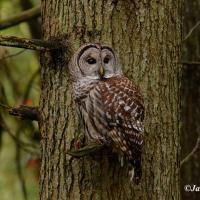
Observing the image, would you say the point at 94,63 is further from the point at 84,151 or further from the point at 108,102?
the point at 84,151

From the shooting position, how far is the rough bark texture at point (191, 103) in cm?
536

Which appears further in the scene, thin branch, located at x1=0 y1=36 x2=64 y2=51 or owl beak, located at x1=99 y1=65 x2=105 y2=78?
owl beak, located at x1=99 y1=65 x2=105 y2=78

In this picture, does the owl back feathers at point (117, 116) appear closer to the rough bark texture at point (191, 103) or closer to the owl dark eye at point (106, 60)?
the owl dark eye at point (106, 60)

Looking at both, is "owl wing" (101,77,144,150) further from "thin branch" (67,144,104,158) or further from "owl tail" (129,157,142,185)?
"thin branch" (67,144,104,158)

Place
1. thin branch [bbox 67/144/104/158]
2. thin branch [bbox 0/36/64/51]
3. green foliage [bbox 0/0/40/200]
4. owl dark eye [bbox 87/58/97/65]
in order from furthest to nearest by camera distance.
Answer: green foliage [bbox 0/0/40/200] < owl dark eye [bbox 87/58/97/65] < thin branch [bbox 0/36/64/51] < thin branch [bbox 67/144/104/158]

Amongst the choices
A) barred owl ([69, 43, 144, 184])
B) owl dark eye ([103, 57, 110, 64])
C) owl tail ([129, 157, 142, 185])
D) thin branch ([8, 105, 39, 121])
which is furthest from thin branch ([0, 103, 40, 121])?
owl tail ([129, 157, 142, 185])

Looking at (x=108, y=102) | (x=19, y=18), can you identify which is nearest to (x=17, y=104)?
(x=19, y=18)

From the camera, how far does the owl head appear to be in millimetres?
3471

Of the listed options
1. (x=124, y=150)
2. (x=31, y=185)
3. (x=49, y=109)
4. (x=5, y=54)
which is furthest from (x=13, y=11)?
(x=124, y=150)

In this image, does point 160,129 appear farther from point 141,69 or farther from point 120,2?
point 120,2

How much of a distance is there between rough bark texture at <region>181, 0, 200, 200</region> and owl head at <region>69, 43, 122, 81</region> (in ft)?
6.21

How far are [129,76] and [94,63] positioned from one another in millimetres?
218

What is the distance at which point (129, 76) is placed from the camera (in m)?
3.55

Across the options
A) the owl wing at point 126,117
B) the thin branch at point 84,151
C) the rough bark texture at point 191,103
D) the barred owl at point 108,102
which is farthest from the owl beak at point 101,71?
the rough bark texture at point 191,103
